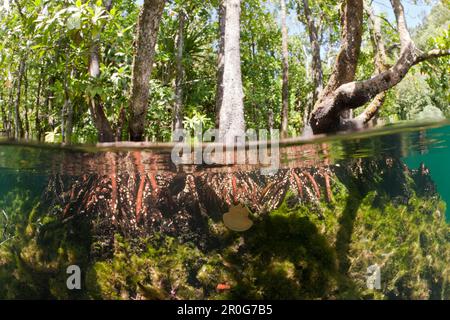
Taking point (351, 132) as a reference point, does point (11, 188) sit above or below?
below

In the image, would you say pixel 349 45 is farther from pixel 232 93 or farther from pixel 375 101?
pixel 232 93

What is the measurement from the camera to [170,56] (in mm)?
10094

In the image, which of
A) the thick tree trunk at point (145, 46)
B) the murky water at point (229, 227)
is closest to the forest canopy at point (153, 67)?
the thick tree trunk at point (145, 46)

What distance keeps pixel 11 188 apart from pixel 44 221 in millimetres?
4267

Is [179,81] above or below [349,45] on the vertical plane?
above

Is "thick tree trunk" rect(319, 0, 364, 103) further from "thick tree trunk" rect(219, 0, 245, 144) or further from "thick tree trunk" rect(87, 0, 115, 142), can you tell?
"thick tree trunk" rect(87, 0, 115, 142)

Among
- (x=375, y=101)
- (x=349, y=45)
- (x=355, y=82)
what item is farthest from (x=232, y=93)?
(x=375, y=101)

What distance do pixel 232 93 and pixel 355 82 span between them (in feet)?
7.63

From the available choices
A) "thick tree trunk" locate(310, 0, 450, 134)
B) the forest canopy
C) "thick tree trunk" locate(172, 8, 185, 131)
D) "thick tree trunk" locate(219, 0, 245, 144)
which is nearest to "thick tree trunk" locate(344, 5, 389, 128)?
the forest canopy

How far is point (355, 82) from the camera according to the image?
224 inches

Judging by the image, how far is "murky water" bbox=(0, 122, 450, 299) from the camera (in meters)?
7.98
